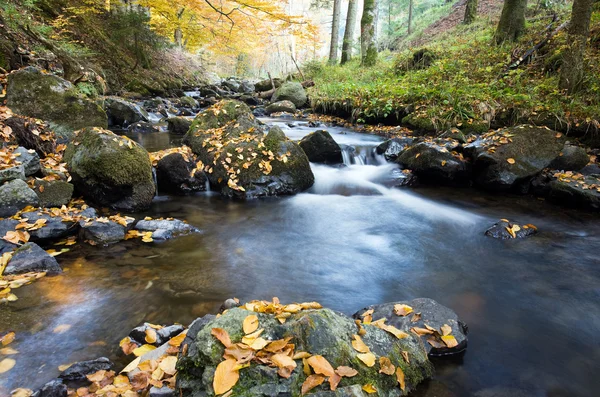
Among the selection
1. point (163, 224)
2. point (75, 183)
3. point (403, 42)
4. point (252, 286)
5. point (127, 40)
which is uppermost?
point (403, 42)

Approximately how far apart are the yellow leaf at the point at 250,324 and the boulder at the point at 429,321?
4.50ft

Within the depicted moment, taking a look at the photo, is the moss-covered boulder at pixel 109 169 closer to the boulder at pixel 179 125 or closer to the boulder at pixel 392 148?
the boulder at pixel 179 125

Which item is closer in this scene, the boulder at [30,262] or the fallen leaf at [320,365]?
the fallen leaf at [320,365]

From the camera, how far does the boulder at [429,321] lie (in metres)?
2.88

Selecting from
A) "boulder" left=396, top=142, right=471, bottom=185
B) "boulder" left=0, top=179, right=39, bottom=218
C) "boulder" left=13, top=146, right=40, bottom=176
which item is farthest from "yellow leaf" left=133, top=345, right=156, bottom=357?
"boulder" left=396, top=142, right=471, bottom=185

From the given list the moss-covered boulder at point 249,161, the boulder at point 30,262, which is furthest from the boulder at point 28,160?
the moss-covered boulder at point 249,161

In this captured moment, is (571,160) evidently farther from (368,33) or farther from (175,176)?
(368,33)

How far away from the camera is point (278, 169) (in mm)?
7211

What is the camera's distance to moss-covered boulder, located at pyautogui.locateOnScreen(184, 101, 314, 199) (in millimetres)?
6949

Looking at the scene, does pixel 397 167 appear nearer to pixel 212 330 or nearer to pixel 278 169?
pixel 278 169

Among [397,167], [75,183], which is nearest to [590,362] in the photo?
[397,167]

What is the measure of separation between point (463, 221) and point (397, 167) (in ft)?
9.20

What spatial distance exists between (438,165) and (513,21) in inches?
341

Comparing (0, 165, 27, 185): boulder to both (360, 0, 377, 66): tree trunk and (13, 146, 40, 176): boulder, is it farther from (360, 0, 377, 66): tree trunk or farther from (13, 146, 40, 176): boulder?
(360, 0, 377, 66): tree trunk
